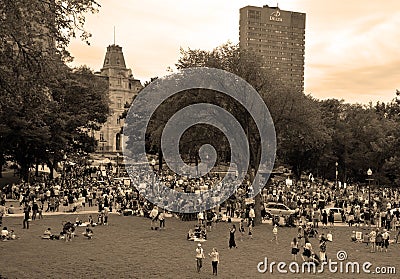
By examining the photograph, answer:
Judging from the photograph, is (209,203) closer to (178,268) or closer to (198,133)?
(198,133)

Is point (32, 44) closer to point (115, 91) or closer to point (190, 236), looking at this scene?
point (190, 236)

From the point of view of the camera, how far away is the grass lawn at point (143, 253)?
20828 mm

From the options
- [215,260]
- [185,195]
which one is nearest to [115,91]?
[185,195]

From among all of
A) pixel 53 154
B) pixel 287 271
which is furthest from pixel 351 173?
pixel 287 271

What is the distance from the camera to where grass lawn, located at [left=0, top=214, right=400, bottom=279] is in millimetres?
20828

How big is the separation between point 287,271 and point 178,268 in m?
4.44

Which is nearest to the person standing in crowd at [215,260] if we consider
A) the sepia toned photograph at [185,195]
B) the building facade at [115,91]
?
the sepia toned photograph at [185,195]

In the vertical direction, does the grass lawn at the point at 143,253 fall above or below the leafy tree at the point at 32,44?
A: below

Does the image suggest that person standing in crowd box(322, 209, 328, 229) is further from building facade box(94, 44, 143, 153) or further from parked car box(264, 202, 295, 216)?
building facade box(94, 44, 143, 153)

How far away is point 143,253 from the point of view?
2461cm

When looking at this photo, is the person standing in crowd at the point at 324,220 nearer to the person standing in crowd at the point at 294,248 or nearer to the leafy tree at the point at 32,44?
the person standing in crowd at the point at 294,248

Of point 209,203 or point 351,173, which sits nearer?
point 209,203

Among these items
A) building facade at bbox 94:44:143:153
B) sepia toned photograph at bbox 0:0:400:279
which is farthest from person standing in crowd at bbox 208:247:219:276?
building facade at bbox 94:44:143:153

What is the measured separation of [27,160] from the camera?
183ft
